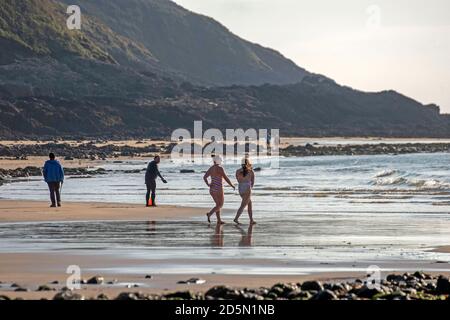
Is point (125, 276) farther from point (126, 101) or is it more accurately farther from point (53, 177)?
point (126, 101)

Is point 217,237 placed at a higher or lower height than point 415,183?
lower

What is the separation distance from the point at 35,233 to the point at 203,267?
241 inches

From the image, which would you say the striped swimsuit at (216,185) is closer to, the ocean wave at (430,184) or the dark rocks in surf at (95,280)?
the dark rocks in surf at (95,280)

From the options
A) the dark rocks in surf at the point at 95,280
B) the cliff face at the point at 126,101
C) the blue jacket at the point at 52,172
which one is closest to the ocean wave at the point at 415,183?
the blue jacket at the point at 52,172

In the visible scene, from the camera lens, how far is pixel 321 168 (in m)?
58.8

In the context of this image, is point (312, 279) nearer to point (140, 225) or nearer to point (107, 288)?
point (107, 288)

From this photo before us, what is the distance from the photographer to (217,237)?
67.4ft

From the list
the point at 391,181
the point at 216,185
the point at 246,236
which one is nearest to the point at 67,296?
the point at 246,236

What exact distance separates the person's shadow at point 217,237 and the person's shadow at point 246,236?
1.07 feet
